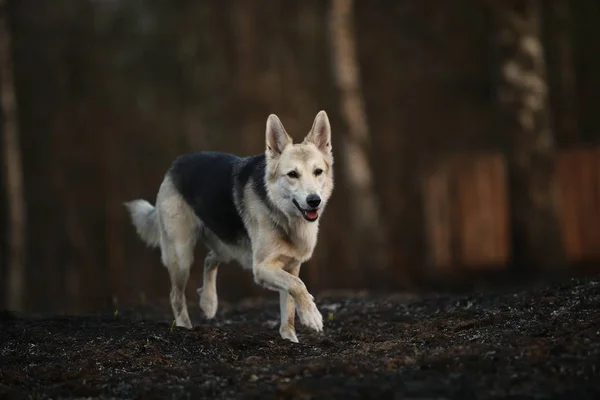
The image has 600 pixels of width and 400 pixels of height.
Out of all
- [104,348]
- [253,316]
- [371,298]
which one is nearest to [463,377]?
[104,348]

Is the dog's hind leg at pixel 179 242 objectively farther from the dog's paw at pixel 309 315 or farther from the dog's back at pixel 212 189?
the dog's paw at pixel 309 315

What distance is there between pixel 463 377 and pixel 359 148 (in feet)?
46.9

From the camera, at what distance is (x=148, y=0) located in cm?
3472

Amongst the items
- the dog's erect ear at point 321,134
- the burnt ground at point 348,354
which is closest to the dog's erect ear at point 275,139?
the dog's erect ear at point 321,134

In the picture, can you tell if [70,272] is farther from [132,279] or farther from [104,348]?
[104,348]

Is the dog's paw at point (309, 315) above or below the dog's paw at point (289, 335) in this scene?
above

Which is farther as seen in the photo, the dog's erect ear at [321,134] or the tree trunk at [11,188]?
the tree trunk at [11,188]

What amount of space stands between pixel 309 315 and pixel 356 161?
1218 centimetres

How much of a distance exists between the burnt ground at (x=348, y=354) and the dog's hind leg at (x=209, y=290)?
0.30 m

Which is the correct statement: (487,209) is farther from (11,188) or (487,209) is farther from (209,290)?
(11,188)

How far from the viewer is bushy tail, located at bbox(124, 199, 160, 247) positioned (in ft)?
35.9

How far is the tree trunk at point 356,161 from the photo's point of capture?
1981 centimetres

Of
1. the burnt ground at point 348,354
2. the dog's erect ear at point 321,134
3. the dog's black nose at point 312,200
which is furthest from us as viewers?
the dog's erect ear at point 321,134

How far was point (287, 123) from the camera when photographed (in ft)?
106
